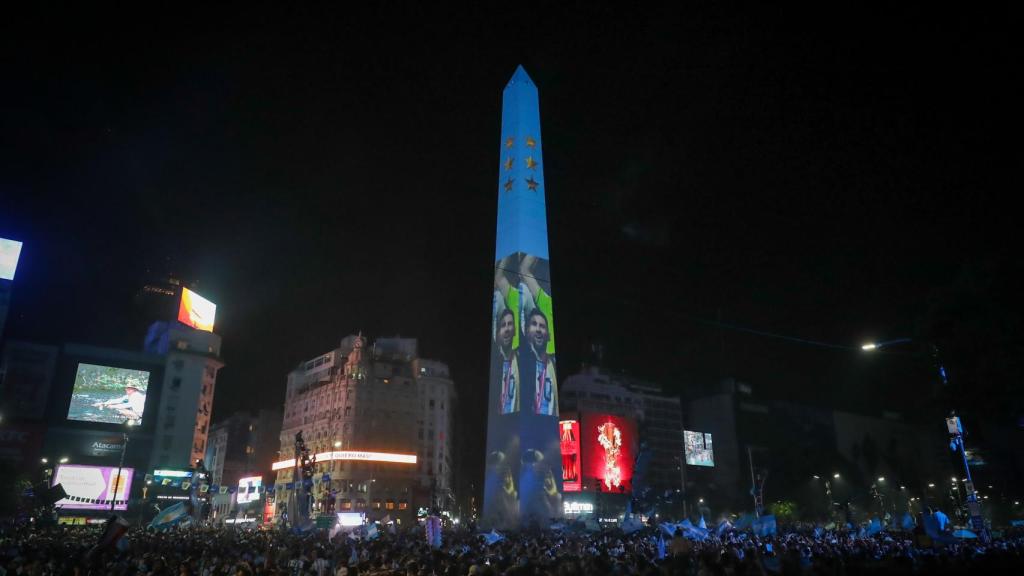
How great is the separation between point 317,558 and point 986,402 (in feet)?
63.4

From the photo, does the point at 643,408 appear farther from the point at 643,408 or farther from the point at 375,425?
the point at 375,425

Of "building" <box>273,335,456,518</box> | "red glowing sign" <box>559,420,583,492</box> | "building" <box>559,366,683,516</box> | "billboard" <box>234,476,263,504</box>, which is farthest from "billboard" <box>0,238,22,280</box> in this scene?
"building" <box>559,366,683,516</box>

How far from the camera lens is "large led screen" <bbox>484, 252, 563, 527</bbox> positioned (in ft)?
137

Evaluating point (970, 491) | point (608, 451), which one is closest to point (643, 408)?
point (608, 451)

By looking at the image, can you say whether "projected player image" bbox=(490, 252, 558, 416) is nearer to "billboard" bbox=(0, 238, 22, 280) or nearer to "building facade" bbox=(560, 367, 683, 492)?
"billboard" bbox=(0, 238, 22, 280)

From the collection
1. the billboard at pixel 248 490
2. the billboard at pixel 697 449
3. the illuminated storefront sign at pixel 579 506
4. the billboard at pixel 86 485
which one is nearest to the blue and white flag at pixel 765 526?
the illuminated storefront sign at pixel 579 506

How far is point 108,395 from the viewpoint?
69750 mm

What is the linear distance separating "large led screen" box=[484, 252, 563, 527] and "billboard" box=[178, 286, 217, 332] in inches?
2150

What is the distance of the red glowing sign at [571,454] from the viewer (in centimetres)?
8462

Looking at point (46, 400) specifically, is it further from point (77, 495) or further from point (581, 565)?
point (581, 565)

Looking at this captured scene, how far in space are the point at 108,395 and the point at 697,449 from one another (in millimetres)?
83392

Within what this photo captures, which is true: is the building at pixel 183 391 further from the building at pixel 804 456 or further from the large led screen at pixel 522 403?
the building at pixel 804 456

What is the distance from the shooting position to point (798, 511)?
275ft

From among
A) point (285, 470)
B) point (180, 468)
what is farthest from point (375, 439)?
point (180, 468)
